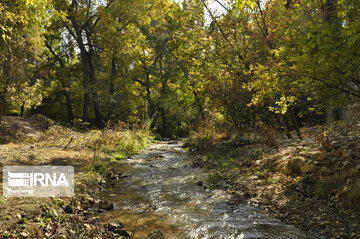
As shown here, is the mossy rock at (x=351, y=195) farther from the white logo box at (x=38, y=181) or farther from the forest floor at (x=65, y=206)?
the white logo box at (x=38, y=181)

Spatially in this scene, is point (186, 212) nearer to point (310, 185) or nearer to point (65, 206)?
point (65, 206)

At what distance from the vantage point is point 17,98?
11.5m

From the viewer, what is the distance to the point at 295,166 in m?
5.64

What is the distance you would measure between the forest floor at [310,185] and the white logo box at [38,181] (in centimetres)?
381

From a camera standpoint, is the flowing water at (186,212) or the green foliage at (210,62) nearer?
the flowing water at (186,212)

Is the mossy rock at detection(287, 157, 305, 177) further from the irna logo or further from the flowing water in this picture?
the irna logo

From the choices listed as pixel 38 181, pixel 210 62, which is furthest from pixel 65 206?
pixel 210 62

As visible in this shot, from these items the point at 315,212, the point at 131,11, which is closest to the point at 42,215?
the point at 315,212

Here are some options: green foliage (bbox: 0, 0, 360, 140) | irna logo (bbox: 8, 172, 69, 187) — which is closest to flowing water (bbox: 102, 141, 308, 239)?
irna logo (bbox: 8, 172, 69, 187)

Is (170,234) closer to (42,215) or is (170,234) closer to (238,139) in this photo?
(42,215)

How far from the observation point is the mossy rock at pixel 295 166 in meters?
5.52

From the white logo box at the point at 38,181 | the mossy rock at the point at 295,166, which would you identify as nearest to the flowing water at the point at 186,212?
the white logo box at the point at 38,181

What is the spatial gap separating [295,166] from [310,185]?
735mm

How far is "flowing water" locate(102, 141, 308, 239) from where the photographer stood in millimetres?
3732
